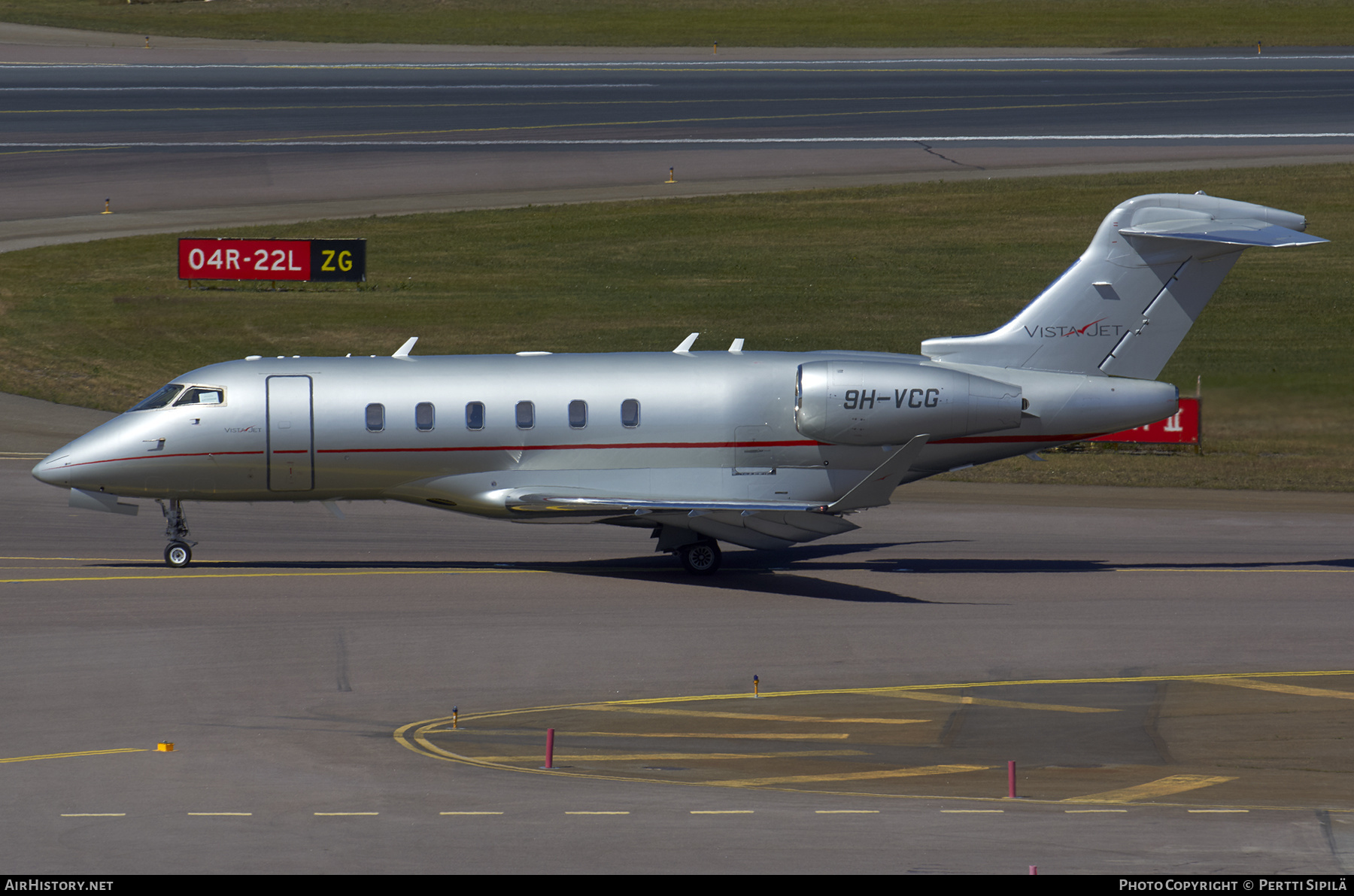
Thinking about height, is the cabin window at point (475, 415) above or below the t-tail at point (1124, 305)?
below

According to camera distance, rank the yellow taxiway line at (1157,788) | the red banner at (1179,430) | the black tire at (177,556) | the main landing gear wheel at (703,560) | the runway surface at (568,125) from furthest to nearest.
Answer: the runway surface at (568,125) → the red banner at (1179,430) → the main landing gear wheel at (703,560) → the black tire at (177,556) → the yellow taxiway line at (1157,788)

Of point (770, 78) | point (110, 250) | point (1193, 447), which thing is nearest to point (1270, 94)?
point (770, 78)

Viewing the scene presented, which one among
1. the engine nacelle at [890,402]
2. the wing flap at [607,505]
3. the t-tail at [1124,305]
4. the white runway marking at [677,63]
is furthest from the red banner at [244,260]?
the white runway marking at [677,63]

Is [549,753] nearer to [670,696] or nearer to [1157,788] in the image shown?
[670,696]

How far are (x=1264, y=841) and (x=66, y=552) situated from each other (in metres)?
22.2

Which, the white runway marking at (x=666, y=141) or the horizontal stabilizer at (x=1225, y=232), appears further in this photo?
the white runway marking at (x=666, y=141)

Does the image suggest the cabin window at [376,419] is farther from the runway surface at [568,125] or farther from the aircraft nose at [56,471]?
the runway surface at [568,125]

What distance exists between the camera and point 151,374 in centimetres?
4447

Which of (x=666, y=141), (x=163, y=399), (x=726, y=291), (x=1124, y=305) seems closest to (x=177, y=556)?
(x=163, y=399)

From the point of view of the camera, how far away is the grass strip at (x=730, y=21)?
294ft

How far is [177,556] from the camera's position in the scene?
27875mm

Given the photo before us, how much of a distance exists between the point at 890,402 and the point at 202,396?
12160 mm

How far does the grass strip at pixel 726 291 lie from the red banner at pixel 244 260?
2.17 ft

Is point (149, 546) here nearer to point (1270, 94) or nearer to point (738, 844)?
point (738, 844)
